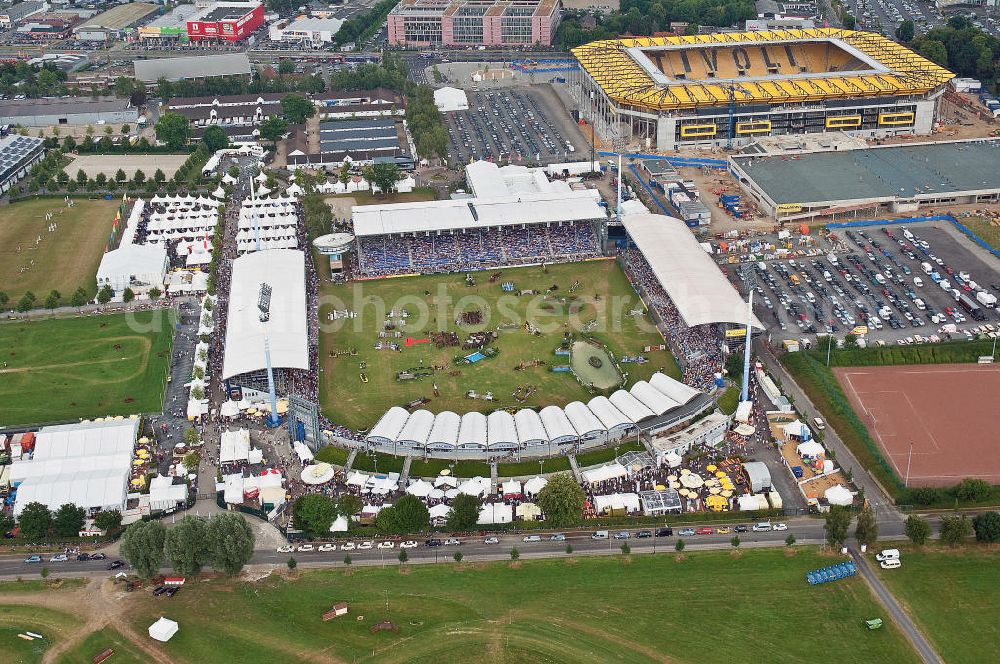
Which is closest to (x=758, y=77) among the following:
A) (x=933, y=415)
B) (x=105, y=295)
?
(x=933, y=415)

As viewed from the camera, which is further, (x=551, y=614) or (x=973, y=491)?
(x=973, y=491)

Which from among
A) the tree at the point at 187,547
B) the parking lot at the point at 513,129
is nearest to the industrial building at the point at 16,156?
the parking lot at the point at 513,129

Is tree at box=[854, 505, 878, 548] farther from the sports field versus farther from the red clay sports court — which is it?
the sports field

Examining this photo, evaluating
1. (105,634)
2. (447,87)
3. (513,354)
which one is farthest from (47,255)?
(447,87)

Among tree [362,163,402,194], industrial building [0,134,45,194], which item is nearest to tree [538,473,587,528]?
tree [362,163,402,194]

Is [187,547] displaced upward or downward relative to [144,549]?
upward

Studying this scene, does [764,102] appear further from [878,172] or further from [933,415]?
[933,415]

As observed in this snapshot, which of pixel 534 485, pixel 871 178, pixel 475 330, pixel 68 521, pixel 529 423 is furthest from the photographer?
pixel 871 178
